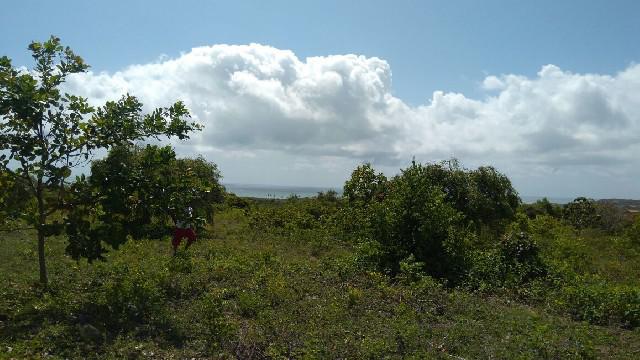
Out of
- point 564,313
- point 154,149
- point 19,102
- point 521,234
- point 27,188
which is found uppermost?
point 19,102

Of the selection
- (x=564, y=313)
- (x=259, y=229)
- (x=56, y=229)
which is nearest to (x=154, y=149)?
(x=56, y=229)

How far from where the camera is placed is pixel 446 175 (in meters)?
20.5

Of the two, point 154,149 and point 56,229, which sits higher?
point 154,149

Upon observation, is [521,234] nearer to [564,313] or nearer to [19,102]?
[564,313]

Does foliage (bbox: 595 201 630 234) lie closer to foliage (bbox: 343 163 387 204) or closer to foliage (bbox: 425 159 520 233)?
foliage (bbox: 425 159 520 233)

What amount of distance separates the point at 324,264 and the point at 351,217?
7301mm

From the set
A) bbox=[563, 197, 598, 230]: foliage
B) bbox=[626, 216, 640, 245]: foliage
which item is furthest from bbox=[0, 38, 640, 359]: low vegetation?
bbox=[563, 197, 598, 230]: foliage

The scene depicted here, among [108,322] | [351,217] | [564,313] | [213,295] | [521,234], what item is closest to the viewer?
[108,322]

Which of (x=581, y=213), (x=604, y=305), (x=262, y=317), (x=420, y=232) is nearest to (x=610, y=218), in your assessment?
(x=581, y=213)

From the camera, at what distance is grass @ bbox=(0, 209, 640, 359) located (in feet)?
21.1

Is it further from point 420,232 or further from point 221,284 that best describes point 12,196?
point 420,232

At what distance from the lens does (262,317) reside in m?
7.45

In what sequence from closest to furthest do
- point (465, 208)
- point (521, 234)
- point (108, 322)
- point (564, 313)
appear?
point (108, 322)
point (564, 313)
point (521, 234)
point (465, 208)

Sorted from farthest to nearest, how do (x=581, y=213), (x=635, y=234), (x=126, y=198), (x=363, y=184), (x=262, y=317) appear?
(x=581, y=213)
(x=363, y=184)
(x=635, y=234)
(x=126, y=198)
(x=262, y=317)
